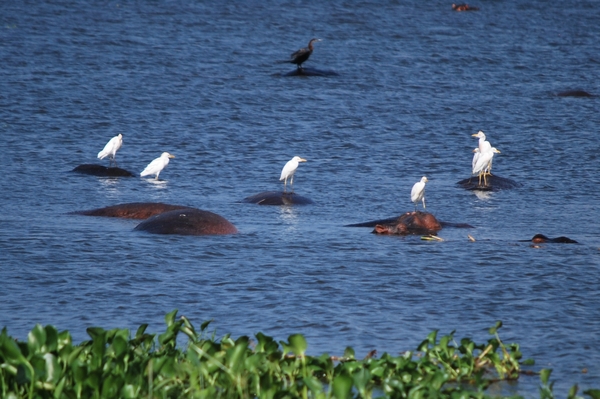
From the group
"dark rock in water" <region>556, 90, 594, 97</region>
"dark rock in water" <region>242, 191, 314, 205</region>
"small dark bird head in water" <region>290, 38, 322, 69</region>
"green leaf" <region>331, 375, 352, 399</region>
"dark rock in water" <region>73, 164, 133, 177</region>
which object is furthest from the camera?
"small dark bird head in water" <region>290, 38, 322, 69</region>

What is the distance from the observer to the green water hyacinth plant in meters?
5.66

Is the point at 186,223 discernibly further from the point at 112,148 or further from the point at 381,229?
the point at 112,148

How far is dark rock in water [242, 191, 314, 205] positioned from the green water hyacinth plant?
7.56 metres

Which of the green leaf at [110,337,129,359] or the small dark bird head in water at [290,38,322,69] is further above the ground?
the small dark bird head in water at [290,38,322,69]

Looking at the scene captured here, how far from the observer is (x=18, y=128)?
20375mm

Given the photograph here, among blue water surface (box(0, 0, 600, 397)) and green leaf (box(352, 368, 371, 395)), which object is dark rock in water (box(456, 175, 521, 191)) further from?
green leaf (box(352, 368, 371, 395))

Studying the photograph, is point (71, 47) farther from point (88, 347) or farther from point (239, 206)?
point (88, 347)

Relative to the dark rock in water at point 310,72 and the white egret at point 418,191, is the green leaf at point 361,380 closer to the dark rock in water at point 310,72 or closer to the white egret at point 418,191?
the white egret at point 418,191

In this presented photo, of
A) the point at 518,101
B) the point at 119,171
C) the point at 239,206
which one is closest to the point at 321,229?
the point at 239,206

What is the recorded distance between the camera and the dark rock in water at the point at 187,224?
11.8m

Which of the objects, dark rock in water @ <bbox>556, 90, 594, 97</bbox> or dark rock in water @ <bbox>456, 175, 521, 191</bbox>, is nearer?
dark rock in water @ <bbox>456, 175, 521, 191</bbox>

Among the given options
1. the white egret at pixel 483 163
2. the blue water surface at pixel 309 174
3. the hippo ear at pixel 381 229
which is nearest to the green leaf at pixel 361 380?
the blue water surface at pixel 309 174

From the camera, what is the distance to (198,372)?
5.91 meters

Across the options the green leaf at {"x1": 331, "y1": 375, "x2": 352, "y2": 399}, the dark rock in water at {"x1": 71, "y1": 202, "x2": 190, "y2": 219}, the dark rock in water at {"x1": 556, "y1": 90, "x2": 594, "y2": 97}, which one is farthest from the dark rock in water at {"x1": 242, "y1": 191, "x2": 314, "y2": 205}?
the dark rock in water at {"x1": 556, "y1": 90, "x2": 594, "y2": 97}
